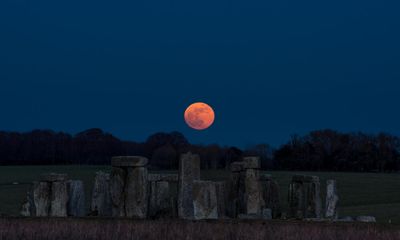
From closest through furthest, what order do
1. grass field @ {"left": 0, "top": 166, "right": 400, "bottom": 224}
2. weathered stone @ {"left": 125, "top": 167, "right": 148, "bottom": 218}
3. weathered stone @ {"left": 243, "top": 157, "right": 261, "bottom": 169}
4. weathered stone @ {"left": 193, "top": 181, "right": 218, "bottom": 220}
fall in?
weathered stone @ {"left": 125, "top": 167, "right": 148, "bottom": 218}
weathered stone @ {"left": 193, "top": 181, "right": 218, "bottom": 220}
weathered stone @ {"left": 243, "top": 157, "right": 261, "bottom": 169}
grass field @ {"left": 0, "top": 166, "right": 400, "bottom": 224}

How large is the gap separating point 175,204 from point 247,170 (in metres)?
3.55

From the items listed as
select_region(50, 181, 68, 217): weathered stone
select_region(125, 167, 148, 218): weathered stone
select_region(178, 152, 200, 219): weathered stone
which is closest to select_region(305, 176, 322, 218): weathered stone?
select_region(178, 152, 200, 219): weathered stone

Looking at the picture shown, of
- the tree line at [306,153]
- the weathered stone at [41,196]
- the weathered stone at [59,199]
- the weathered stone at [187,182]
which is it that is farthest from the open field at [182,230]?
the tree line at [306,153]

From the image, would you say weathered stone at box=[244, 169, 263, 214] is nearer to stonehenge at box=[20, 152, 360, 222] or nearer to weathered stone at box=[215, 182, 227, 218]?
stonehenge at box=[20, 152, 360, 222]

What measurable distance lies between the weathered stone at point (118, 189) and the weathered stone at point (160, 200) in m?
3.34

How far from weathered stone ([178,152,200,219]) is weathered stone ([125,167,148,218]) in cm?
167

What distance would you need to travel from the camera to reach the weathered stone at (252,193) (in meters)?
29.3

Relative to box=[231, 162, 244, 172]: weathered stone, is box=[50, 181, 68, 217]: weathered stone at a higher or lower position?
lower

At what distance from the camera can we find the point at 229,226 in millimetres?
20078

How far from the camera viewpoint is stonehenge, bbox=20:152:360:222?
24375mm

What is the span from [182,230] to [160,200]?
10.2m

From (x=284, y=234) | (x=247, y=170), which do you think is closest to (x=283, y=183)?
(x=247, y=170)

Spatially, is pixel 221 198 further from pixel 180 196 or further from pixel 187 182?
pixel 180 196

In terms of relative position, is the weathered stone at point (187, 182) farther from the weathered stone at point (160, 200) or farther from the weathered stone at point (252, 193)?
the weathered stone at point (252, 193)
